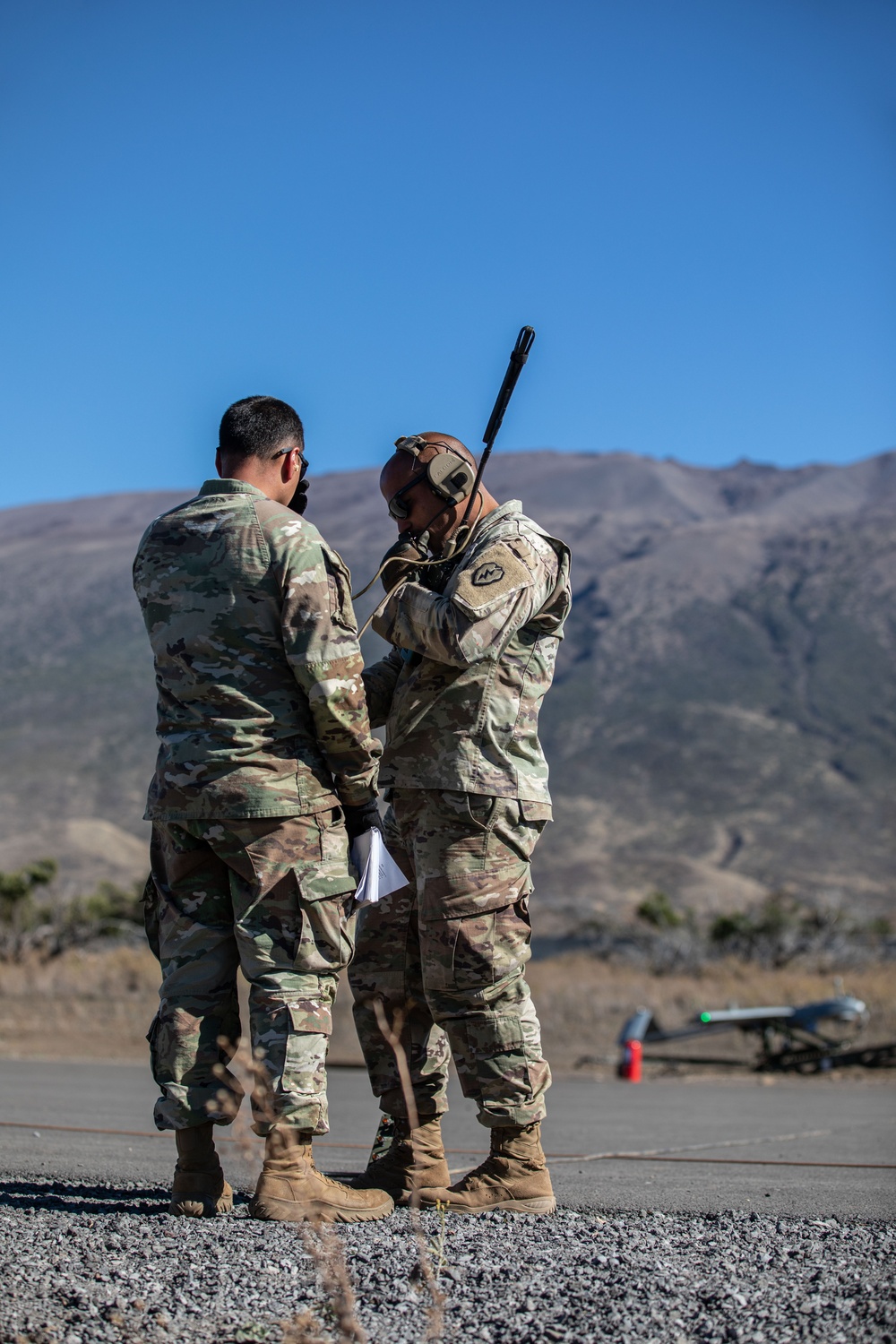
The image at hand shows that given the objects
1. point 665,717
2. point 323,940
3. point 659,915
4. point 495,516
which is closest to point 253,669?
point 323,940

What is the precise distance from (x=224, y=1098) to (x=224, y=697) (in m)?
1.04

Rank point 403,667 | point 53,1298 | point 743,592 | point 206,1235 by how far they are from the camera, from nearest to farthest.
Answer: point 53,1298 < point 206,1235 < point 403,667 < point 743,592

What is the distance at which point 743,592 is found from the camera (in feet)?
343

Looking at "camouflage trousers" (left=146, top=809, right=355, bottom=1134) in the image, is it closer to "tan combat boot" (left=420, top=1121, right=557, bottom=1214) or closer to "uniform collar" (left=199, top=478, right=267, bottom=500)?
"tan combat boot" (left=420, top=1121, right=557, bottom=1214)

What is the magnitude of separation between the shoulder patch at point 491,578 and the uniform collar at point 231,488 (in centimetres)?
62

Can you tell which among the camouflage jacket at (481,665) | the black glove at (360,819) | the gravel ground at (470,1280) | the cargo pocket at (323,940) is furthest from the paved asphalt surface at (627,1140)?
the camouflage jacket at (481,665)

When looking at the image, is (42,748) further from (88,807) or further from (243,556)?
(243,556)

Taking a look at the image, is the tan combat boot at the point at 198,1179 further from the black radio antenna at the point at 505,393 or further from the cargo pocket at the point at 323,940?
the black radio antenna at the point at 505,393

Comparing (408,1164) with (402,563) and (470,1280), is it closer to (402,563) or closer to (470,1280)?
(470,1280)

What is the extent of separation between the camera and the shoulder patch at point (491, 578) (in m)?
3.86

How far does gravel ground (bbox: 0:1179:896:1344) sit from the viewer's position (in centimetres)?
262

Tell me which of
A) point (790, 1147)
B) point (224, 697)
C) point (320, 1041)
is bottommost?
point (790, 1147)

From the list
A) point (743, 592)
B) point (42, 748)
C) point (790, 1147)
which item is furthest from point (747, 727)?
point (790, 1147)

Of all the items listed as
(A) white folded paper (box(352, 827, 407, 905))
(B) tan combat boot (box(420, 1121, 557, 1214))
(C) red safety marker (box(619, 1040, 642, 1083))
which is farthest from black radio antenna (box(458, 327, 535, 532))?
(C) red safety marker (box(619, 1040, 642, 1083))
